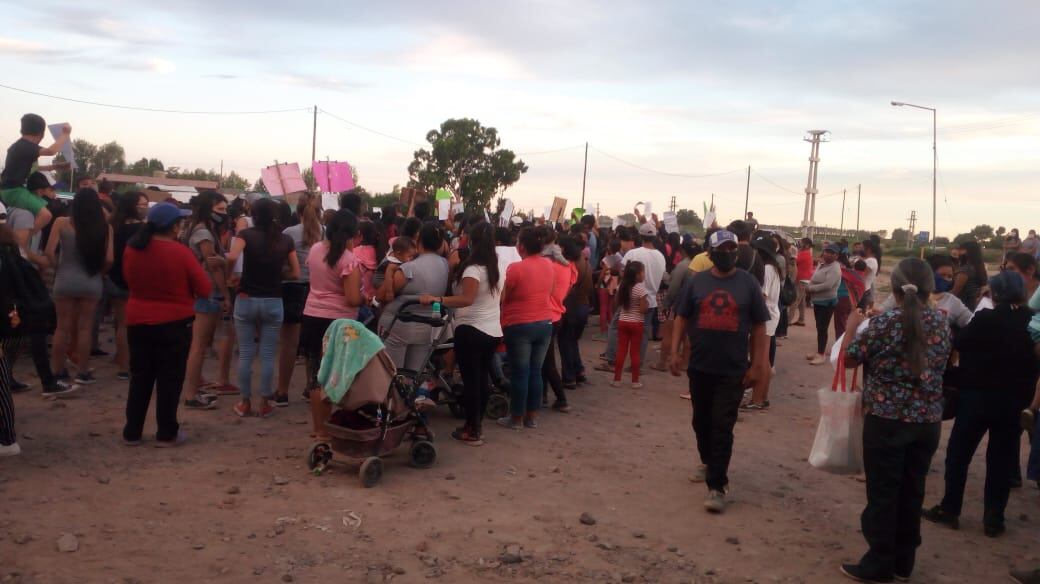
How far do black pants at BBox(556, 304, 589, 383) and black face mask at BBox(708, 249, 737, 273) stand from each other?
12.9 ft

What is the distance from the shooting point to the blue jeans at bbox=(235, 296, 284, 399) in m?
7.61

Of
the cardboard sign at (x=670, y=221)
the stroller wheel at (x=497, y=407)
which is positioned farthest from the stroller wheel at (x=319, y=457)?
the cardboard sign at (x=670, y=221)

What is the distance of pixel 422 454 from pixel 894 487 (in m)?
3.40

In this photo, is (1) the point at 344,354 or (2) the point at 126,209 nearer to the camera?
(1) the point at 344,354

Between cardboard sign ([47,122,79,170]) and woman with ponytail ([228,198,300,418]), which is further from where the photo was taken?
cardboard sign ([47,122,79,170])

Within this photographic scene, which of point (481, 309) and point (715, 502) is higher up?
point (481, 309)

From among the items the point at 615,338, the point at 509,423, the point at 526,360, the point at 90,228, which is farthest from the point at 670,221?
the point at 90,228

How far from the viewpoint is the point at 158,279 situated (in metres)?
6.61

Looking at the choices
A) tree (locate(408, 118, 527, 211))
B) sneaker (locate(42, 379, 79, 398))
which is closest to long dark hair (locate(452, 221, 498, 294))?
sneaker (locate(42, 379, 79, 398))

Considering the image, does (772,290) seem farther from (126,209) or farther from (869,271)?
(126,209)

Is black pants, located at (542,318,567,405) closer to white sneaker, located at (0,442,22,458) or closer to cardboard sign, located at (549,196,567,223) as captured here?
white sneaker, located at (0,442,22,458)

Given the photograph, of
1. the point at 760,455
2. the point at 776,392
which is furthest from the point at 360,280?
the point at 776,392

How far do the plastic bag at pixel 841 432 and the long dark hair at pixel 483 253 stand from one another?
2.83m

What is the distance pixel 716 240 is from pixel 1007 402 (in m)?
2.25
